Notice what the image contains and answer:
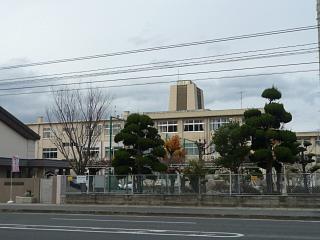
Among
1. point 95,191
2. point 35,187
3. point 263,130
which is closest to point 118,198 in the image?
point 95,191

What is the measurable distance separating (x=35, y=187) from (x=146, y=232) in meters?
21.7

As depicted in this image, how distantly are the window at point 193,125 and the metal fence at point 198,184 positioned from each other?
62.4 m

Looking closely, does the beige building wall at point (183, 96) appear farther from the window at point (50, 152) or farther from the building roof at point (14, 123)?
the building roof at point (14, 123)

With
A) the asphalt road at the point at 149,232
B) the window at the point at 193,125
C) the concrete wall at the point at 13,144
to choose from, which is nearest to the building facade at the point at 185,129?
the window at the point at 193,125

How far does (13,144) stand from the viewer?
48.5m

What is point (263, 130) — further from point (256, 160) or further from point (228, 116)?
point (228, 116)

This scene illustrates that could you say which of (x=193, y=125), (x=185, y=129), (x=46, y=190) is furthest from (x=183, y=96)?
(x=46, y=190)

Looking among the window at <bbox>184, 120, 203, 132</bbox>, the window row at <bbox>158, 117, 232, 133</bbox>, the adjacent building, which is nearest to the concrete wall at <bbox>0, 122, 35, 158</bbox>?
the adjacent building

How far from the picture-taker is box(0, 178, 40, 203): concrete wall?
35312 mm

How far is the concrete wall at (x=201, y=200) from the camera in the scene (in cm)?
2719

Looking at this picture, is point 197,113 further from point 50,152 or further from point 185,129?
point 50,152

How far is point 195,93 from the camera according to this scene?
116 metres

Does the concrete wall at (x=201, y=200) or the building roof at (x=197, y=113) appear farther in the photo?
the building roof at (x=197, y=113)

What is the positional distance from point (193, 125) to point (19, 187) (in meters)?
61.4
